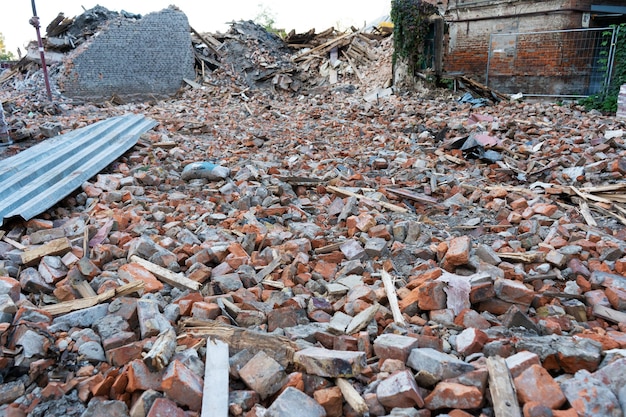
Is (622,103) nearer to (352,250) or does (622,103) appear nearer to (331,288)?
(352,250)

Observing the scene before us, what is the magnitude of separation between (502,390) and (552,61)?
13.1 meters

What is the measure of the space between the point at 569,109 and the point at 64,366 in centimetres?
1180

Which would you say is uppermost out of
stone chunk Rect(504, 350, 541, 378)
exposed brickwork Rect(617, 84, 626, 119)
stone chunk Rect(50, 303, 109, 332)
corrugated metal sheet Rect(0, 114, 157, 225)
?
exposed brickwork Rect(617, 84, 626, 119)

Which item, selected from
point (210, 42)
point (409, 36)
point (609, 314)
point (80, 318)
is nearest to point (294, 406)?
point (80, 318)

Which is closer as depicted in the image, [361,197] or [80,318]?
[80,318]

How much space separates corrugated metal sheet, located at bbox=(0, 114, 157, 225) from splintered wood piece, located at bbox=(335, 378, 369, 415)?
3.45 metres

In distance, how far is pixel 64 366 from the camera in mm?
2088

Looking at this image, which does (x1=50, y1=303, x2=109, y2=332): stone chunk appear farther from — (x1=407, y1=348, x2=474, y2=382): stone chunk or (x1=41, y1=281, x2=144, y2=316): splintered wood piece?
(x1=407, y1=348, x2=474, y2=382): stone chunk

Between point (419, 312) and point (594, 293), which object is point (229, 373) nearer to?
point (419, 312)

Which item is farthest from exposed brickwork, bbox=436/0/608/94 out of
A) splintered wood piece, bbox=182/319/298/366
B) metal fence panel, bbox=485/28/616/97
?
splintered wood piece, bbox=182/319/298/366

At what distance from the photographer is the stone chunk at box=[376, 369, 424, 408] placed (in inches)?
70.9

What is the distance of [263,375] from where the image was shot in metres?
1.97

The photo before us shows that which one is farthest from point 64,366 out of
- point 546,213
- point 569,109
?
point 569,109

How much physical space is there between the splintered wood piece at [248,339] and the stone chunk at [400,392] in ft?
1.61
